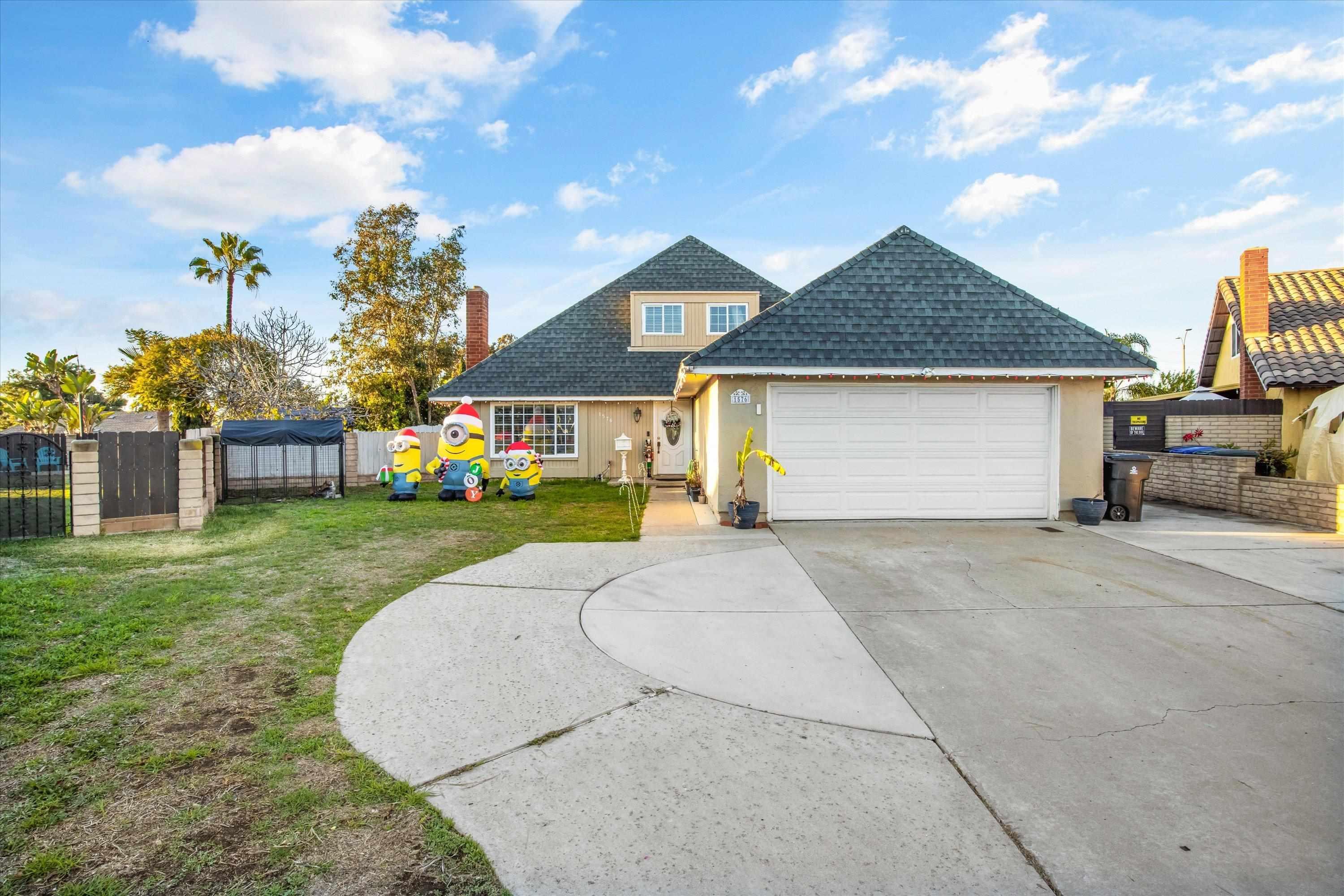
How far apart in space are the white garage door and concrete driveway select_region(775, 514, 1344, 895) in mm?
3139

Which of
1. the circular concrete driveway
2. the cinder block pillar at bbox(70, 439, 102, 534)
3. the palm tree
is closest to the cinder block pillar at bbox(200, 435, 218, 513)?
the cinder block pillar at bbox(70, 439, 102, 534)

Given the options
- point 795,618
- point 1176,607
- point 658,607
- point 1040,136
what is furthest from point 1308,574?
point 1040,136

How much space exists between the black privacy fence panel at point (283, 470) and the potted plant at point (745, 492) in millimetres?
10913

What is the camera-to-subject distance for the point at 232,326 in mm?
28500

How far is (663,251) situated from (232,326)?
72.8 feet

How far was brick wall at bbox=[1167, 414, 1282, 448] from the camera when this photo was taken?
1319cm

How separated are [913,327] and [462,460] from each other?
9827 millimetres

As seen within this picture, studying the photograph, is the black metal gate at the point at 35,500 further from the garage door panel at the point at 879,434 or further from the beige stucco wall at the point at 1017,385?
the garage door panel at the point at 879,434

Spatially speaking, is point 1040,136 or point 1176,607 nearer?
point 1176,607

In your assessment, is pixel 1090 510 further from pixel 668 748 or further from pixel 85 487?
pixel 85 487

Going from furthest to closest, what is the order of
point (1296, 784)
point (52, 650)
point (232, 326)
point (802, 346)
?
point (232, 326), point (802, 346), point (52, 650), point (1296, 784)

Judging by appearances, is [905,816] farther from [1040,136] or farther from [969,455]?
[1040,136]

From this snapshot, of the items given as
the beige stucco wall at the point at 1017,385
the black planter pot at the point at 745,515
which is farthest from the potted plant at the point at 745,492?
the beige stucco wall at the point at 1017,385

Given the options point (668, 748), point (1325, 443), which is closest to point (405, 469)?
point (668, 748)
